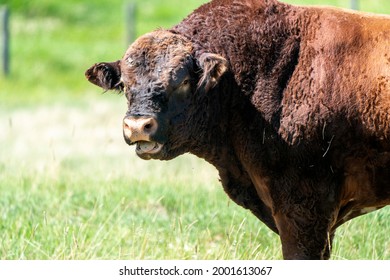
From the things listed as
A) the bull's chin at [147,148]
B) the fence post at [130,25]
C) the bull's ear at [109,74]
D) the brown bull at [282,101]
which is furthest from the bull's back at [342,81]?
the fence post at [130,25]

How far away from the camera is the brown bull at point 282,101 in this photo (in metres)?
6.78

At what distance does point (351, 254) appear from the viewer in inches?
320

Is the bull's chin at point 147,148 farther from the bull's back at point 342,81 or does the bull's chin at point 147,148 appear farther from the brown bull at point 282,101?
the bull's back at point 342,81

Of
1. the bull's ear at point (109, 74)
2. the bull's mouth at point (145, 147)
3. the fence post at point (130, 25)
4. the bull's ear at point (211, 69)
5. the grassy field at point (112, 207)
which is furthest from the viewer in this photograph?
the fence post at point (130, 25)

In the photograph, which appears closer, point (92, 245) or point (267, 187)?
point (267, 187)

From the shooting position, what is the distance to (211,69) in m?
6.73

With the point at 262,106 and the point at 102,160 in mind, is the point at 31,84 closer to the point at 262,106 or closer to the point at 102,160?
the point at 102,160

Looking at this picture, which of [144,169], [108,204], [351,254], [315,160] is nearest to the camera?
[315,160]

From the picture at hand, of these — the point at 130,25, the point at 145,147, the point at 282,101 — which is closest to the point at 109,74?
the point at 145,147

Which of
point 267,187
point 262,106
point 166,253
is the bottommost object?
A: point 166,253

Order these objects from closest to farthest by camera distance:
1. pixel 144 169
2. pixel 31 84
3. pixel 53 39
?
pixel 144 169
pixel 31 84
pixel 53 39

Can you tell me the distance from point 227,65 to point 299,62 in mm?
516

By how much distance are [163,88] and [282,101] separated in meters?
0.83
